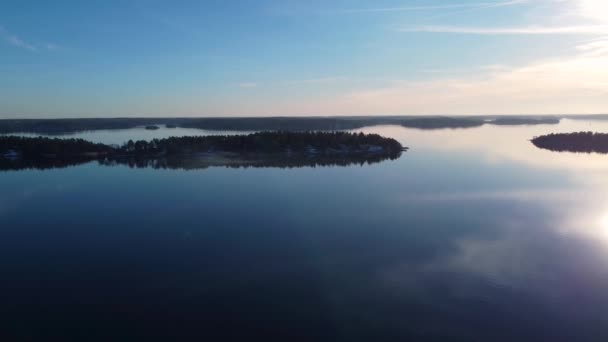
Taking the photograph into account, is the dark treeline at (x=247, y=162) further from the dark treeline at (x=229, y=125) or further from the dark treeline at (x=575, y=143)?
the dark treeline at (x=229, y=125)

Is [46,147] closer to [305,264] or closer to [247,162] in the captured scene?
[247,162]

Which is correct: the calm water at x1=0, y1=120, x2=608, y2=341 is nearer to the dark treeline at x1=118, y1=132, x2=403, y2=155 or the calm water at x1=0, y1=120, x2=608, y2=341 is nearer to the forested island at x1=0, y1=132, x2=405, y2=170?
the forested island at x1=0, y1=132, x2=405, y2=170

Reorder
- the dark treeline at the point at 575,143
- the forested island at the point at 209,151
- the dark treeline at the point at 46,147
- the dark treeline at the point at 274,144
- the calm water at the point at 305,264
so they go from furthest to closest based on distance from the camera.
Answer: the dark treeline at the point at 575,143 < the dark treeline at the point at 274,144 < the dark treeline at the point at 46,147 < the forested island at the point at 209,151 < the calm water at the point at 305,264

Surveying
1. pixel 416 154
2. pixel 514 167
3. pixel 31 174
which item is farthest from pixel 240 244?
pixel 416 154

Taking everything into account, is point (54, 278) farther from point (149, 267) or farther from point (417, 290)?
point (417, 290)

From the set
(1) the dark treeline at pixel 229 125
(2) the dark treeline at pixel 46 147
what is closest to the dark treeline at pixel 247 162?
(2) the dark treeline at pixel 46 147

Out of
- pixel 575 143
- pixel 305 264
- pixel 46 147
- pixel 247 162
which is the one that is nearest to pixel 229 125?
pixel 46 147
